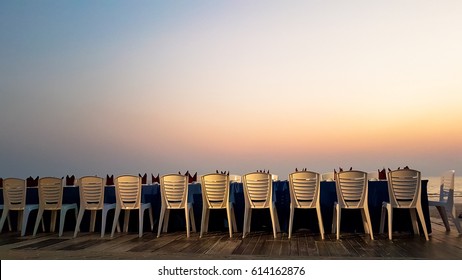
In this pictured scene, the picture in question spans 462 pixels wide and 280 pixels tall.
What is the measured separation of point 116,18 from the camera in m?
8.95

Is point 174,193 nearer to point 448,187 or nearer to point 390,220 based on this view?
point 390,220

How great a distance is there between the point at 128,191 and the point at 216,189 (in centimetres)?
117

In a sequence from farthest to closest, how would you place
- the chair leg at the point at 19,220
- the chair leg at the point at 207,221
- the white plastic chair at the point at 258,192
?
the chair leg at the point at 19,220 → the chair leg at the point at 207,221 → the white plastic chair at the point at 258,192

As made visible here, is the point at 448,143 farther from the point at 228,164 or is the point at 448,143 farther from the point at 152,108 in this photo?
the point at 152,108

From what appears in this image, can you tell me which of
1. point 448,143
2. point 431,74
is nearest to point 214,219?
point 431,74

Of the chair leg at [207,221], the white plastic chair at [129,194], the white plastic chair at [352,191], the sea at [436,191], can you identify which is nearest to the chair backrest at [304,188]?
the white plastic chair at [352,191]

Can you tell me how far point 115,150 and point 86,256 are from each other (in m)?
7.22

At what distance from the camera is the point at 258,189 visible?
4645 mm

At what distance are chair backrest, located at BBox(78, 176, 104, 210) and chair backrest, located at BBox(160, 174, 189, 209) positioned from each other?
2.94 ft

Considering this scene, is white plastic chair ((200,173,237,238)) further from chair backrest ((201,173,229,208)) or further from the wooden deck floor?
the wooden deck floor

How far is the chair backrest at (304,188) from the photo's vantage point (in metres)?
4.48

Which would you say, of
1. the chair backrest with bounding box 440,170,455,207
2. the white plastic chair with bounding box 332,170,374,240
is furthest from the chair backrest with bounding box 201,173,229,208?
the chair backrest with bounding box 440,170,455,207

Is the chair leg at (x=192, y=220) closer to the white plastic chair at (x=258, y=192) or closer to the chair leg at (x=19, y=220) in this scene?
the white plastic chair at (x=258, y=192)

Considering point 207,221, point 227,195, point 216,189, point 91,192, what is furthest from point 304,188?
point 91,192
